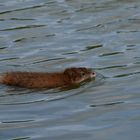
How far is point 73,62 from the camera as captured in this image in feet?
39.2

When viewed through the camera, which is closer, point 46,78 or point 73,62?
point 46,78

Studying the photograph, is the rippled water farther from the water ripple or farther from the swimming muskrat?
the swimming muskrat

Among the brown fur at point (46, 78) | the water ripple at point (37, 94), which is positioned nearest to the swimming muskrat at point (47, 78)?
the brown fur at point (46, 78)

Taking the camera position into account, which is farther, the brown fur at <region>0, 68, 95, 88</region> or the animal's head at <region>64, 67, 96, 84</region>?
the animal's head at <region>64, 67, 96, 84</region>

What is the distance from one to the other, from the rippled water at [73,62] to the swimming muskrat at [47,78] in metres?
0.16

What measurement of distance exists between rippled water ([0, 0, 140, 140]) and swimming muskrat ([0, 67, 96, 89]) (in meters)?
0.16

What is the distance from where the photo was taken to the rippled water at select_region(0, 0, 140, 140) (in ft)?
28.4

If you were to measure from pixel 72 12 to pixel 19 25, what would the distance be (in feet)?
5.02

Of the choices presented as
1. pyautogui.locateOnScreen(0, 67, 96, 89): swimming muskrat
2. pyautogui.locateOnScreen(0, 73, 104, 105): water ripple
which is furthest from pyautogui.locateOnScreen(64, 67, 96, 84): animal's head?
pyautogui.locateOnScreen(0, 73, 104, 105): water ripple

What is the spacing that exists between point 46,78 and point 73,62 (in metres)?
1.44

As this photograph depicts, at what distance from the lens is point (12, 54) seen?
1245cm

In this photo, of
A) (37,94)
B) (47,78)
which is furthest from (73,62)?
(37,94)

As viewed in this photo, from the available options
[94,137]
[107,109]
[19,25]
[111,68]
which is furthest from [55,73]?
[19,25]

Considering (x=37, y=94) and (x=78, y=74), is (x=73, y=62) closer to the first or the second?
(x=78, y=74)
